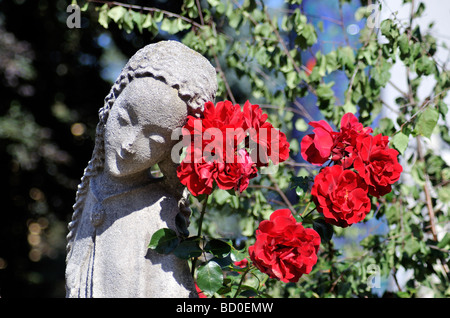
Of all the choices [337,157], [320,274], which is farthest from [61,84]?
[337,157]

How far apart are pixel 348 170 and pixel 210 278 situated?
1.44 ft

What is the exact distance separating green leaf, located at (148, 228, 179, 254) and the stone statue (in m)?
0.06

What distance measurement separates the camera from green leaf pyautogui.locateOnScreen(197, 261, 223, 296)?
1107 millimetres

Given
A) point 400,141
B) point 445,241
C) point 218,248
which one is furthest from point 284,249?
point 445,241

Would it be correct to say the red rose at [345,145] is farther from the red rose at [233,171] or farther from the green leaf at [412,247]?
the green leaf at [412,247]

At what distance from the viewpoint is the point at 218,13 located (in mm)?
2525

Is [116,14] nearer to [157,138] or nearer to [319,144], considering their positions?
[157,138]

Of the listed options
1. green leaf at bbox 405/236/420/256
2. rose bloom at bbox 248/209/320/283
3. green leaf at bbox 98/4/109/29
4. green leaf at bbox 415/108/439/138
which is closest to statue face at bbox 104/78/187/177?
rose bloom at bbox 248/209/320/283

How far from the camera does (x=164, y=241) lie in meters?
1.14

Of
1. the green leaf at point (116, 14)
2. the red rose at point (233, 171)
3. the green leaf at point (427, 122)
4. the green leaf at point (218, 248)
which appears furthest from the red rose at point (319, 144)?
the green leaf at point (116, 14)

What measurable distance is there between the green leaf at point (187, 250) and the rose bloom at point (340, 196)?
1.06 ft

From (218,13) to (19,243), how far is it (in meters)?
4.46

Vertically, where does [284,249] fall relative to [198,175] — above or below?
below

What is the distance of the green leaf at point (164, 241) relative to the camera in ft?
3.70
